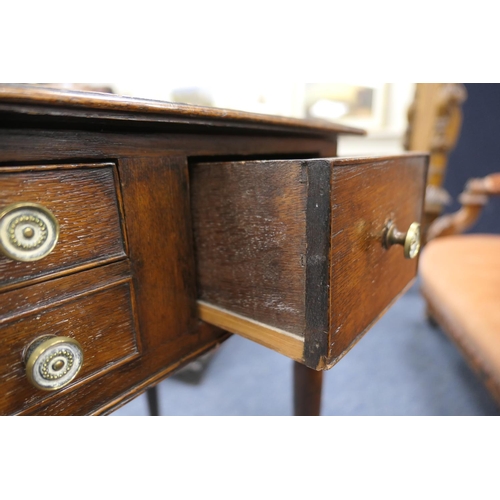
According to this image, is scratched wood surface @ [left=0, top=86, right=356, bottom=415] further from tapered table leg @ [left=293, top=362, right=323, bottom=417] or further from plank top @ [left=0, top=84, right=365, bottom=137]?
tapered table leg @ [left=293, top=362, right=323, bottom=417]

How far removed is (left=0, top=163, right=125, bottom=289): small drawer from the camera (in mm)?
227

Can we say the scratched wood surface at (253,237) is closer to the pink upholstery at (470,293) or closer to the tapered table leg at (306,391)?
the tapered table leg at (306,391)

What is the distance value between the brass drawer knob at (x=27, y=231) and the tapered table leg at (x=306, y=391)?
13.2 inches

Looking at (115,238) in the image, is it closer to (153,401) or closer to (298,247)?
(298,247)

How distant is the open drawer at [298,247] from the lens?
272 mm

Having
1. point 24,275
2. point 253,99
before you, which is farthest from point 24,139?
point 253,99

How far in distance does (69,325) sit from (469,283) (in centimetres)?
68

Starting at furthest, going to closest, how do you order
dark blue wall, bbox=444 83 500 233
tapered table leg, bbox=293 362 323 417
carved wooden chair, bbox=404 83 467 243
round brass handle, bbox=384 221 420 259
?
1. dark blue wall, bbox=444 83 500 233
2. carved wooden chair, bbox=404 83 467 243
3. tapered table leg, bbox=293 362 323 417
4. round brass handle, bbox=384 221 420 259

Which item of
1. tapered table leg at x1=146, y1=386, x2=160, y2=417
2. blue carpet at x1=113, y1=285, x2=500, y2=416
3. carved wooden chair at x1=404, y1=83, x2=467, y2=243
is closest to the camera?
tapered table leg at x1=146, y1=386, x2=160, y2=417

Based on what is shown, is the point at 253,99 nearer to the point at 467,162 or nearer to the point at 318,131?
the point at 467,162

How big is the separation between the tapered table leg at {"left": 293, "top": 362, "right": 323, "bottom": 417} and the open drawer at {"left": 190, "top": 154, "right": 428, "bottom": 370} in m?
0.13

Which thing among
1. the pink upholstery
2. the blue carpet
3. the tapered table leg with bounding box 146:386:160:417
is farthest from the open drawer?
the blue carpet

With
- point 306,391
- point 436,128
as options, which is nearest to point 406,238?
point 306,391

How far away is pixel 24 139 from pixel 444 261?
0.83 m
